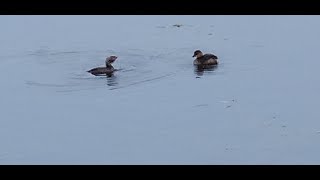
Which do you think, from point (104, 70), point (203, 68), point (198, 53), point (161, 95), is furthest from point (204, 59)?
point (161, 95)

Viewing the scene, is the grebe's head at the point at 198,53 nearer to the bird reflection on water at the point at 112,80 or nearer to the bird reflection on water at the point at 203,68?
the bird reflection on water at the point at 203,68

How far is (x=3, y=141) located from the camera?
45.6 feet

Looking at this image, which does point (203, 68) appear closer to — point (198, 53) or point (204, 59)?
point (204, 59)

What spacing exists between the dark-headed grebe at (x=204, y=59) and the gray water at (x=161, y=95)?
311 millimetres

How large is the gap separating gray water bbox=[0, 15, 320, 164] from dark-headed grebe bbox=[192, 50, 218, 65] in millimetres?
311

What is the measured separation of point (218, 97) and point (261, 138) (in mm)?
3192

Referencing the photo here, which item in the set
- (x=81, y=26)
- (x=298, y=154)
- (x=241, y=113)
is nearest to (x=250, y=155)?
(x=298, y=154)

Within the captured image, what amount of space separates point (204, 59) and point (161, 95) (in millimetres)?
3662

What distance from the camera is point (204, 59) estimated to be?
66.9 feet

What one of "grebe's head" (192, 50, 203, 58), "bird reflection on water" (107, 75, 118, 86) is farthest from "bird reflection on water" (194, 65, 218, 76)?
"bird reflection on water" (107, 75, 118, 86)

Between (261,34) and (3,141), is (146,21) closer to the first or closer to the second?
(261,34)

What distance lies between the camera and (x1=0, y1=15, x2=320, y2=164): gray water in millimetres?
13234

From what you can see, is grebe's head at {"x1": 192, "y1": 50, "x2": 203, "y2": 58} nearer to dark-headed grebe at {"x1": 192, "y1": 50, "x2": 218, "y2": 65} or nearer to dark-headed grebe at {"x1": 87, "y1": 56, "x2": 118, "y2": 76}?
dark-headed grebe at {"x1": 192, "y1": 50, "x2": 218, "y2": 65}

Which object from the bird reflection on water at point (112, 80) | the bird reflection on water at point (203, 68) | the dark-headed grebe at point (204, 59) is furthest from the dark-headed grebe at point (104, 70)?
the dark-headed grebe at point (204, 59)
